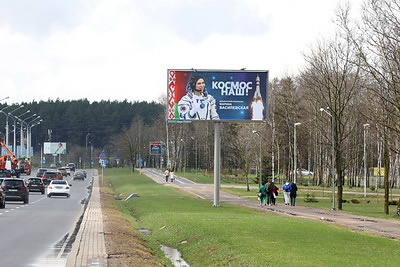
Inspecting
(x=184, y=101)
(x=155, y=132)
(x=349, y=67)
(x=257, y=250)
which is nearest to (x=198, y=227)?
(x=257, y=250)

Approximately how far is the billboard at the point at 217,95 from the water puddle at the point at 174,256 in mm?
24527

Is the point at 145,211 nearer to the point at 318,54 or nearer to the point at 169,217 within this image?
the point at 169,217

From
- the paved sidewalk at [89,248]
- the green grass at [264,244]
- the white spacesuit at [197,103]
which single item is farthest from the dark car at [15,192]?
the paved sidewalk at [89,248]

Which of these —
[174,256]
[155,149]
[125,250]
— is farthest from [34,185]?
[155,149]

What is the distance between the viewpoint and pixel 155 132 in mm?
183125

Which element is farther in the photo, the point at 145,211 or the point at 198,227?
the point at 145,211

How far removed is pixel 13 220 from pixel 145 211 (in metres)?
10.1

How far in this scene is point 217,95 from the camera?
48812 millimetres

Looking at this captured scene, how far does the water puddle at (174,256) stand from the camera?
19366 millimetres

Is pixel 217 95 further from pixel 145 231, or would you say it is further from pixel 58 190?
pixel 145 231

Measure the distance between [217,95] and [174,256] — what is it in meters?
28.1

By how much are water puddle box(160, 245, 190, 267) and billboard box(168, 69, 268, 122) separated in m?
24.5

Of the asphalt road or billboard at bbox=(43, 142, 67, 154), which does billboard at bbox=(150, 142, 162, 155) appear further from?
the asphalt road

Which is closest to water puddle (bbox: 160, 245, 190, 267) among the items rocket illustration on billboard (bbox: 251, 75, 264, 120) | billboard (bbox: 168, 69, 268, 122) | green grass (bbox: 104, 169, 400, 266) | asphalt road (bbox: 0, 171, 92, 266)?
green grass (bbox: 104, 169, 400, 266)
